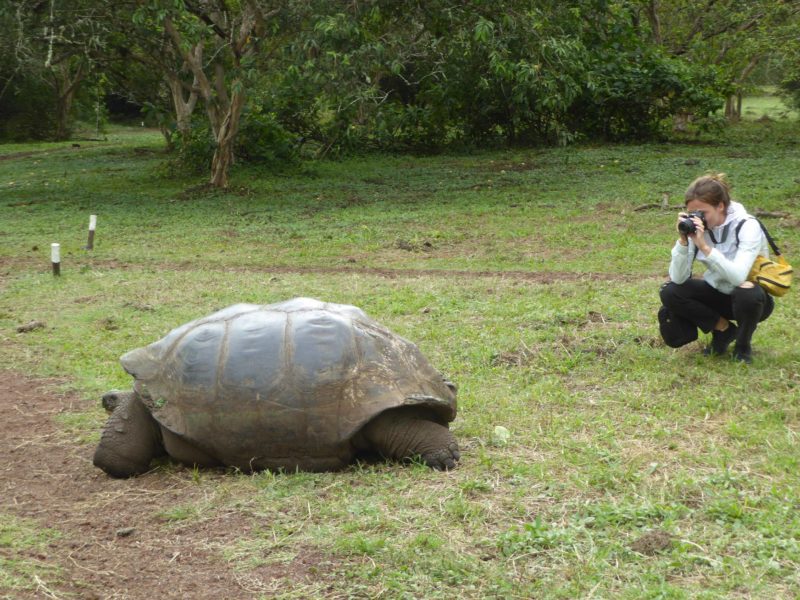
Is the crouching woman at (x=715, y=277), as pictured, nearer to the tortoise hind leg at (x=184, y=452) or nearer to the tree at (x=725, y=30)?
the tortoise hind leg at (x=184, y=452)

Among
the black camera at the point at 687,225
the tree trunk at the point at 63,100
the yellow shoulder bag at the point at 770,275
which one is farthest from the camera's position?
the tree trunk at the point at 63,100

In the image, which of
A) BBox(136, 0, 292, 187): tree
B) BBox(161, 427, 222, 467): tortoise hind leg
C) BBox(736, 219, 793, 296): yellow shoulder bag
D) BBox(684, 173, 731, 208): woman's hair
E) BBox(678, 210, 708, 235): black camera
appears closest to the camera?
BBox(161, 427, 222, 467): tortoise hind leg

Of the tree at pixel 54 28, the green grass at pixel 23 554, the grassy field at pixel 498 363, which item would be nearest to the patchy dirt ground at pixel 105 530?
the green grass at pixel 23 554

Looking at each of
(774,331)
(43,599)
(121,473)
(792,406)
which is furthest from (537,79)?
(43,599)

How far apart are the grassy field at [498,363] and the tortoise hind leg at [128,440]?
20.5 inches

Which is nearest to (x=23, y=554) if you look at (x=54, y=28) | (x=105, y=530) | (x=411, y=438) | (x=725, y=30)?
(x=105, y=530)

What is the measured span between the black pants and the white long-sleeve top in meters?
0.08

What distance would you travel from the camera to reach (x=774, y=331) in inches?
247

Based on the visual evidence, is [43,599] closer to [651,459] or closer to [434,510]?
[434,510]

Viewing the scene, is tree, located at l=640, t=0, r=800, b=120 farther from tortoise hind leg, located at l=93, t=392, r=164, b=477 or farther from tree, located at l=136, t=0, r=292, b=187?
tortoise hind leg, located at l=93, t=392, r=164, b=477

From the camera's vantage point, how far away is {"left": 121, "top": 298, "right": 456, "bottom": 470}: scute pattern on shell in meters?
4.22

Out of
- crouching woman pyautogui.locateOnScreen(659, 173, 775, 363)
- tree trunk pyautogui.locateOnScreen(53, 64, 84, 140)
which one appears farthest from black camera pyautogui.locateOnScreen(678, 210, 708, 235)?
tree trunk pyautogui.locateOnScreen(53, 64, 84, 140)

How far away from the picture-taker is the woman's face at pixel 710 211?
17.4ft

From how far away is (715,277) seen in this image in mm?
5445
